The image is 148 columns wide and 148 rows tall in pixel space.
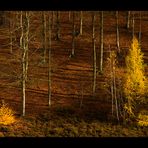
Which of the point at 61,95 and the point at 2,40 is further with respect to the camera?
the point at 2,40

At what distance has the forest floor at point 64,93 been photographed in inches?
1237

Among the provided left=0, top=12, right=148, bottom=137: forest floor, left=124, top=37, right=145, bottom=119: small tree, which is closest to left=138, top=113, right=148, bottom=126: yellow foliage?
left=0, top=12, right=148, bottom=137: forest floor

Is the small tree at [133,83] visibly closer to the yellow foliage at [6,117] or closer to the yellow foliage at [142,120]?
the yellow foliage at [142,120]

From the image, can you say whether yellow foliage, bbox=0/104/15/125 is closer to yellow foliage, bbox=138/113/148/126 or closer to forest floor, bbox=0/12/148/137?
forest floor, bbox=0/12/148/137

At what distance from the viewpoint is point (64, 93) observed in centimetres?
3616

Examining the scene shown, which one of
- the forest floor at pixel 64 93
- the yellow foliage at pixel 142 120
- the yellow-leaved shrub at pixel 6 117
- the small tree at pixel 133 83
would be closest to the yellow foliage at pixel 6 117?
the yellow-leaved shrub at pixel 6 117

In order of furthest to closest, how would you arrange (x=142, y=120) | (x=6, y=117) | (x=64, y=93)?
(x=64, y=93), (x=142, y=120), (x=6, y=117)

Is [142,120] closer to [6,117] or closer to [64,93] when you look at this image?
[64,93]

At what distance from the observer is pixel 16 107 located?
34562 millimetres

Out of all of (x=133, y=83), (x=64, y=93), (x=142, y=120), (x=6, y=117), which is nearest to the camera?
(x=6, y=117)

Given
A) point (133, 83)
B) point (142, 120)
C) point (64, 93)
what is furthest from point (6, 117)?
point (133, 83)
